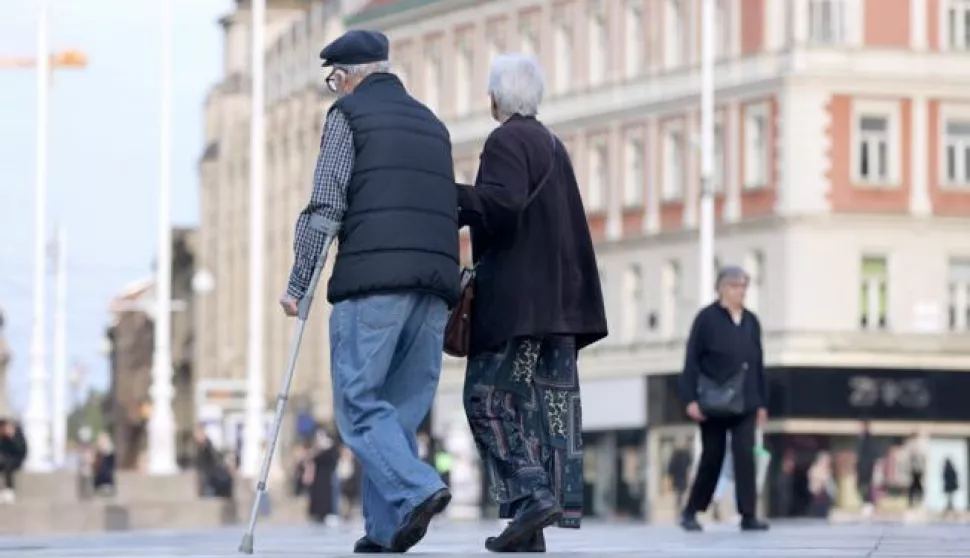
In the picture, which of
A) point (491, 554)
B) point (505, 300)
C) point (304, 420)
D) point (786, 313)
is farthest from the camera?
point (304, 420)

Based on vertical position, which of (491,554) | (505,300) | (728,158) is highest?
(728,158)

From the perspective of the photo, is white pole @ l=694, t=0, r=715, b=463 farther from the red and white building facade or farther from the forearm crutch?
the forearm crutch

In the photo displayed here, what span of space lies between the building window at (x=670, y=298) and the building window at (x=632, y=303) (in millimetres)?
1273

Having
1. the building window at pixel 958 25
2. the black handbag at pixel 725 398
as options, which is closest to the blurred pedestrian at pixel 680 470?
the building window at pixel 958 25

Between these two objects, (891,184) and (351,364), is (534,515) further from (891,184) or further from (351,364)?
(891,184)

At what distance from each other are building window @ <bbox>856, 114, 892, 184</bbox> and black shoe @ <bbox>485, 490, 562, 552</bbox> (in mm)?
59987

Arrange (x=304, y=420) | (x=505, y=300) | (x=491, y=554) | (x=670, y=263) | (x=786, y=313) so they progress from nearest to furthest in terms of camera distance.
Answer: (x=491, y=554) < (x=505, y=300) < (x=786, y=313) < (x=670, y=263) < (x=304, y=420)

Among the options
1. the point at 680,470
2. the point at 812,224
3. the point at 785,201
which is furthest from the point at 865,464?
the point at 785,201

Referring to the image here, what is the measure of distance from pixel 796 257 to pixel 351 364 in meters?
58.5

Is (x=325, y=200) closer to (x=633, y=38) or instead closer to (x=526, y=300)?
(x=526, y=300)

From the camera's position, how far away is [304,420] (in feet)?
286

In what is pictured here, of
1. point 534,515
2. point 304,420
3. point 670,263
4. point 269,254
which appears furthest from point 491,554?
point 269,254

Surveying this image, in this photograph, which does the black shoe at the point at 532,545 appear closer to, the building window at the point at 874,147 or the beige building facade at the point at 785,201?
the beige building facade at the point at 785,201

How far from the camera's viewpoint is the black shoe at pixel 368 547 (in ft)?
50.9
